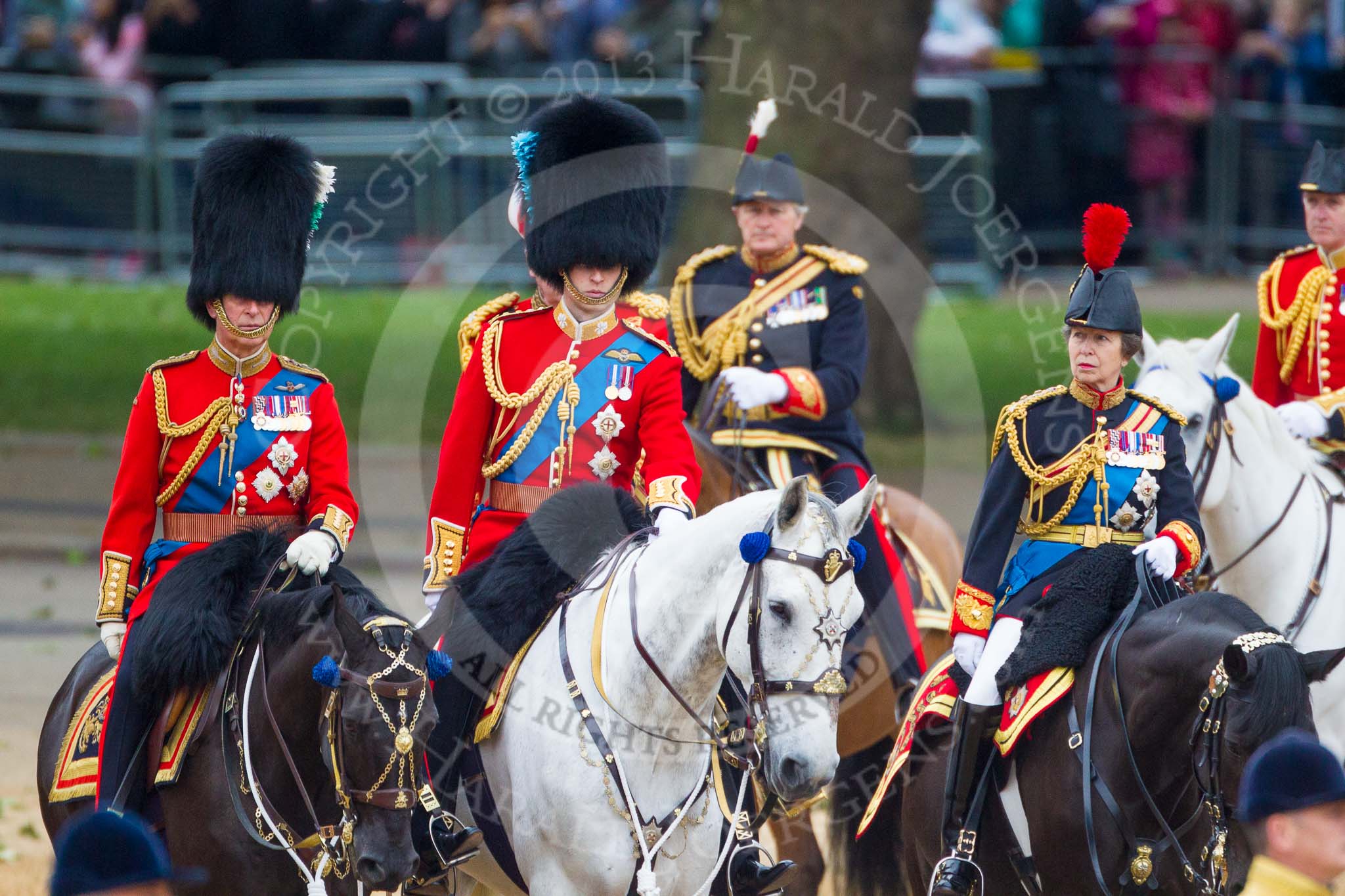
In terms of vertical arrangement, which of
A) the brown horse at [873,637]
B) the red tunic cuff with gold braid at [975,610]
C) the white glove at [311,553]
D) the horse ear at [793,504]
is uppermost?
the horse ear at [793,504]

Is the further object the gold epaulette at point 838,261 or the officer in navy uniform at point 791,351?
the gold epaulette at point 838,261

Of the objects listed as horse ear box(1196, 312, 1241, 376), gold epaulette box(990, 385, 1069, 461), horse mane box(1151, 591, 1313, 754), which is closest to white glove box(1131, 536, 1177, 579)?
gold epaulette box(990, 385, 1069, 461)

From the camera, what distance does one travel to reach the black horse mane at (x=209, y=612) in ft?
16.8

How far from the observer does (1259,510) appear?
6.82 metres

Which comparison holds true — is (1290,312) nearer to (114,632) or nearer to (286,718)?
(286,718)

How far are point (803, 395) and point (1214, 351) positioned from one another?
4.70ft

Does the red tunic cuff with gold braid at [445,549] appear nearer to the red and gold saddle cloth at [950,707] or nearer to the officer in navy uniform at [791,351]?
the red and gold saddle cloth at [950,707]

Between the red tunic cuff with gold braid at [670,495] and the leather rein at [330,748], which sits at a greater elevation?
the red tunic cuff with gold braid at [670,495]

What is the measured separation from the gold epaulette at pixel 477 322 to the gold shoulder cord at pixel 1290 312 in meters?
3.05

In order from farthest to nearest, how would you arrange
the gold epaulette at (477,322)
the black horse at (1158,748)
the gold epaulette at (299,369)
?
the gold epaulette at (477,322) < the gold epaulette at (299,369) < the black horse at (1158,748)

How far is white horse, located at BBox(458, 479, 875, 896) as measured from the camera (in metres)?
4.57

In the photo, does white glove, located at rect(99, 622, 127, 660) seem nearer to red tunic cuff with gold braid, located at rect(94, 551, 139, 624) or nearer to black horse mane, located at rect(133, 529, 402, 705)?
red tunic cuff with gold braid, located at rect(94, 551, 139, 624)

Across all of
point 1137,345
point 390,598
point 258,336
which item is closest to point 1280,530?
point 1137,345

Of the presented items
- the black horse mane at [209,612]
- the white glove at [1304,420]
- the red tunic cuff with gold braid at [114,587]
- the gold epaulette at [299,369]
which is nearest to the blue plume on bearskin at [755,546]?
the black horse mane at [209,612]
